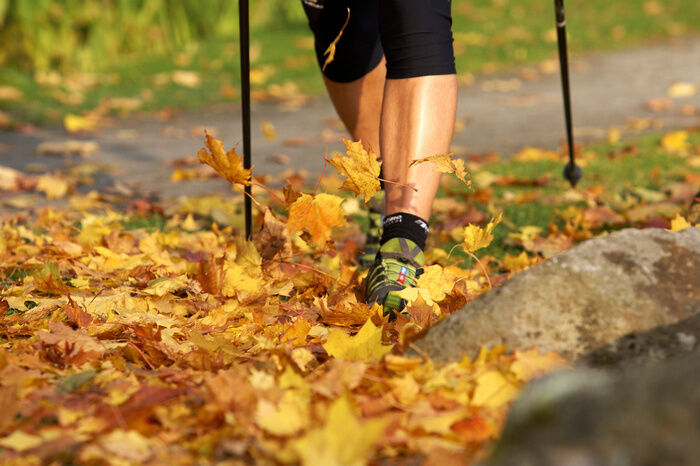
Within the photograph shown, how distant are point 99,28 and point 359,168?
6411mm

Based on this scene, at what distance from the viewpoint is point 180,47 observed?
8562 mm

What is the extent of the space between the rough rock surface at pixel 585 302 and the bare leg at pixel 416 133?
58 cm

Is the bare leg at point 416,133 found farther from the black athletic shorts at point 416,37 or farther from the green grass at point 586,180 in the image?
the green grass at point 586,180

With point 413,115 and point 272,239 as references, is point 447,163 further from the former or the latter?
point 272,239

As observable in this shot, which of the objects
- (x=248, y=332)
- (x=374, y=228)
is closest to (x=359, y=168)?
(x=248, y=332)

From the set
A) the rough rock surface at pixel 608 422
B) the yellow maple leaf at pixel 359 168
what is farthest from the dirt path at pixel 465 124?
the rough rock surface at pixel 608 422

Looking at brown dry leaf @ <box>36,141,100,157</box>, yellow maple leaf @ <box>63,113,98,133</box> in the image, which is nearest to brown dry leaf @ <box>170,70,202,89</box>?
yellow maple leaf @ <box>63,113,98,133</box>

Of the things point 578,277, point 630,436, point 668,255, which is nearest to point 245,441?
point 630,436

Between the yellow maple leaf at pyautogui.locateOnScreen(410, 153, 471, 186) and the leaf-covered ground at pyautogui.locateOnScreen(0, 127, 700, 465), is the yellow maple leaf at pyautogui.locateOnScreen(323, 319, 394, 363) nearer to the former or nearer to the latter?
the leaf-covered ground at pyautogui.locateOnScreen(0, 127, 700, 465)

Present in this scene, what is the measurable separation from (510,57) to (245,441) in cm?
751

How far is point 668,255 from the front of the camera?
53.9 inches

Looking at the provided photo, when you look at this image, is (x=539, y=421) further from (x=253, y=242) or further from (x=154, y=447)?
(x=253, y=242)

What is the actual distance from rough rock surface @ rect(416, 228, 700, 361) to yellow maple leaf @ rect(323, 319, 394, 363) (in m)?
0.08

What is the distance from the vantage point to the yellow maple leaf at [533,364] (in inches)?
48.9
